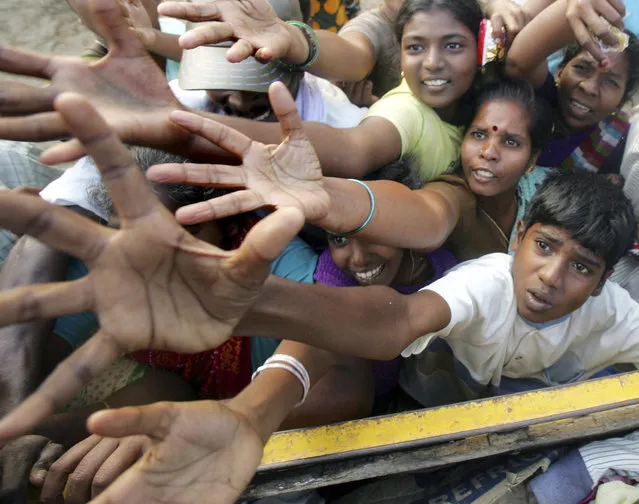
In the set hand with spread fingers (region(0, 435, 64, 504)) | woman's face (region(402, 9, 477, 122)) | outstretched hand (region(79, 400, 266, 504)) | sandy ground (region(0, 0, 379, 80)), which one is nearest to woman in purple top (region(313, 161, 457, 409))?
woman's face (region(402, 9, 477, 122))

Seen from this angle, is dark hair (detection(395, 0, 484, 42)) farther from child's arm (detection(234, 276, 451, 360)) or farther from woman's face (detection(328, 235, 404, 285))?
child's arm (detection(234, 276, 451, 360))

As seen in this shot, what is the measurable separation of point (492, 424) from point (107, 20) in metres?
1.43

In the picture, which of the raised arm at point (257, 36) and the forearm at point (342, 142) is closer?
the raised arm at point (257, 36)

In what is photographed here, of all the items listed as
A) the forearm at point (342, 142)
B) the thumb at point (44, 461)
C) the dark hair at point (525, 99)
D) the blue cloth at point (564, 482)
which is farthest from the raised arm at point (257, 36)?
A: the blue cloth at point (564, 482)

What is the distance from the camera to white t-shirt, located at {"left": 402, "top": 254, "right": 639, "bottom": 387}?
154cm

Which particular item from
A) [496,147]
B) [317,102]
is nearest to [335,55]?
[317,102]

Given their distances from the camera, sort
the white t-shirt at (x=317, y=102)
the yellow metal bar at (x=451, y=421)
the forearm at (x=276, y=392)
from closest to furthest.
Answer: the forearm at (x=276, y=392) → the yellow metal bar at (x=451, y=421) → the white t-shirt at (x=317, y=102)

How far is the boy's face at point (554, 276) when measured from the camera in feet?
5.05

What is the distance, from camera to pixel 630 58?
2.02m

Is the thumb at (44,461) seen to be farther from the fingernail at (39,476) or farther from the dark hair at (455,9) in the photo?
the dark hair at (455,9)

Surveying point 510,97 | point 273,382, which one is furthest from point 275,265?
point 510,97

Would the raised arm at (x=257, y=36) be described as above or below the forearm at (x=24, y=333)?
above

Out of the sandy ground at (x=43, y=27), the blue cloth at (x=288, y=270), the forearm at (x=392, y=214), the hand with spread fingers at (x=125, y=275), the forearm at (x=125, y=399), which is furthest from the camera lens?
the sandy ground at (x=43, y=27)

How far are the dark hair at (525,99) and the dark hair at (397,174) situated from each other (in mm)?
458
